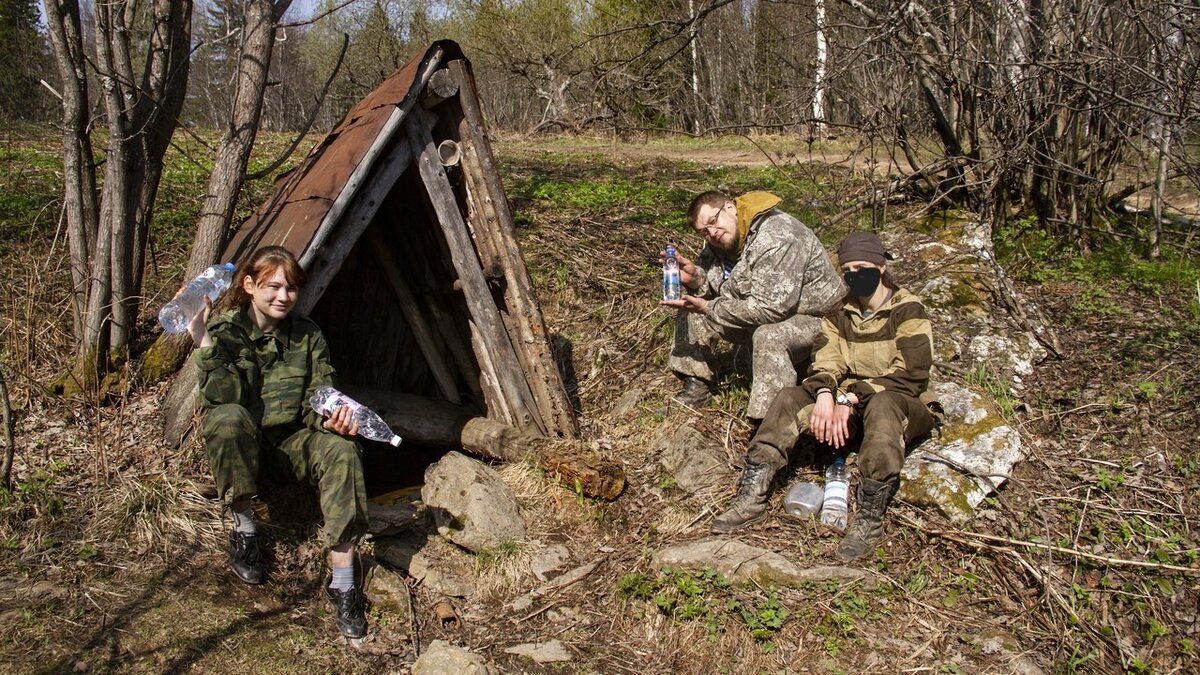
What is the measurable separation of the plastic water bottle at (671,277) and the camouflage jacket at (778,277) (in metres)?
0.33

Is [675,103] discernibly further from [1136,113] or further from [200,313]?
[200,313]

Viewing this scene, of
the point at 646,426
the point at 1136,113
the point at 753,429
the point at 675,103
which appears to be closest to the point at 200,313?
the point at 646,426

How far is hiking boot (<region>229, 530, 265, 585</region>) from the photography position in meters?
4.01

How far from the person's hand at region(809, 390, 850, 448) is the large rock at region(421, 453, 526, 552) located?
159 cm

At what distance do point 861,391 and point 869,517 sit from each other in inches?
24.6

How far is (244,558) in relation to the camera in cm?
402

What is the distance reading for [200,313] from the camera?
3906 mm

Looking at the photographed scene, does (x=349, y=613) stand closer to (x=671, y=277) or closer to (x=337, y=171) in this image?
(x=337, y=171)

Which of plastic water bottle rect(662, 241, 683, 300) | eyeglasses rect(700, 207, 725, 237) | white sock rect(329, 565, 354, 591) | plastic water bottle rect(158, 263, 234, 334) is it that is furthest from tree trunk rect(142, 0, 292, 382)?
eyeglasses rect(700, 207, 725, 237)

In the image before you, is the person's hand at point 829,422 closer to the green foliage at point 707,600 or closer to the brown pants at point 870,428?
the brown pants at point 870,428

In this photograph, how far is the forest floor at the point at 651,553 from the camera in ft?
11.8

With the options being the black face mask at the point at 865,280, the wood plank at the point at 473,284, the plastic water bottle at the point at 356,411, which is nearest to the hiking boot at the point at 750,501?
the black face mask at the point at 865,280

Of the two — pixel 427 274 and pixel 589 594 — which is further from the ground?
pixel 427 274

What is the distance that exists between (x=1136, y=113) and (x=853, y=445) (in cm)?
402
